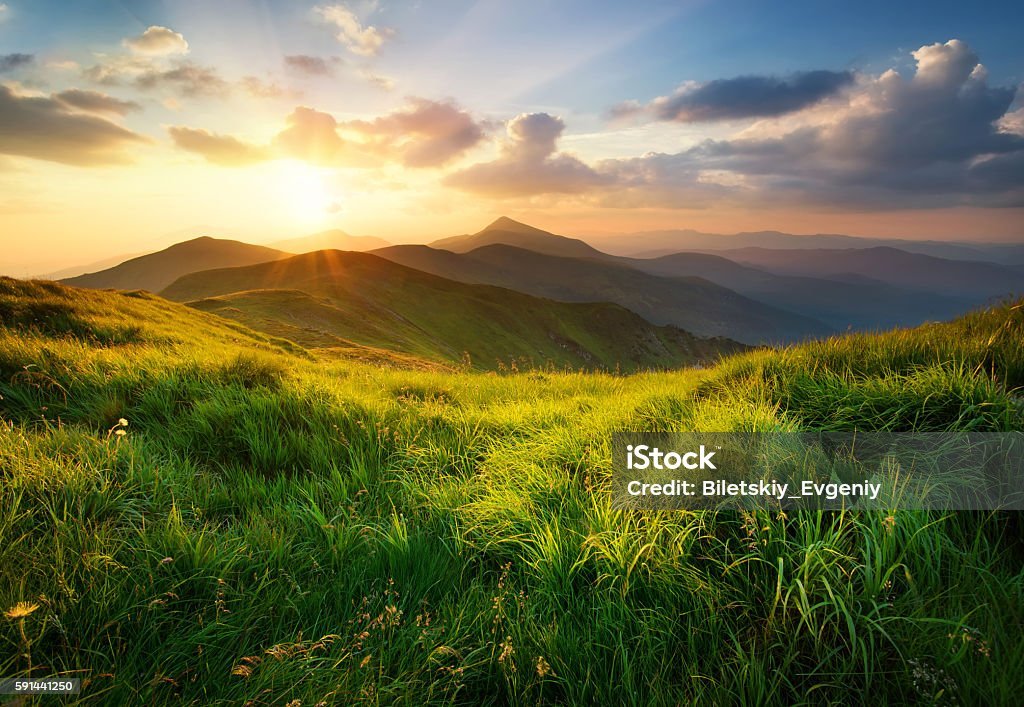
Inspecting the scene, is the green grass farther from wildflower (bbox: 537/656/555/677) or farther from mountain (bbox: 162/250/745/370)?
mountain (bbox: 162/250/745/370)

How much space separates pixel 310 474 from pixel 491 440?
6.56 feet

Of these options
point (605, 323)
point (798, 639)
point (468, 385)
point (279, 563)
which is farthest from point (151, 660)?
point (605, 323)

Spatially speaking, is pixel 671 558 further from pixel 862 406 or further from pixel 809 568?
pixel 862 406

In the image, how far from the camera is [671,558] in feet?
9.66

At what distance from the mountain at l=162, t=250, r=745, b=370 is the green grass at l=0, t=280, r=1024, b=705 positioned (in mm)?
44382

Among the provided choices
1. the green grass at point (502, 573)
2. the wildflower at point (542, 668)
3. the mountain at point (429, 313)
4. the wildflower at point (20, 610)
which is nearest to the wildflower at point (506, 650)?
the green grass at point (502, 573)

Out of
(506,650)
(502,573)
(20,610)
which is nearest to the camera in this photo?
(20,610)

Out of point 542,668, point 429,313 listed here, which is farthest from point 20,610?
point 429,313

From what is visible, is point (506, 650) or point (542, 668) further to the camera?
point (506, 650)

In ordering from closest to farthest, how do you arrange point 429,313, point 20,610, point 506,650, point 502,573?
point 20,610, point 506,650, point 502,573, point 429,313

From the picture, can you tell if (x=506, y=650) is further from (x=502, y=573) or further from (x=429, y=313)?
(x=429, y=313)

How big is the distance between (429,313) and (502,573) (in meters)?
A: 109

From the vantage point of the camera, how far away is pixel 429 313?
11019cm

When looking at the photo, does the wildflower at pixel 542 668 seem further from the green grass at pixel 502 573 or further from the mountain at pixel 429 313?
the mountain at pixel 429 313
